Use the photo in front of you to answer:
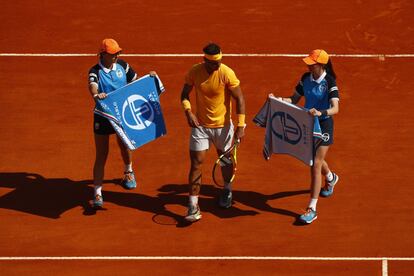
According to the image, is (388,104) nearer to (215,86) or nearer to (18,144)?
(215,86)

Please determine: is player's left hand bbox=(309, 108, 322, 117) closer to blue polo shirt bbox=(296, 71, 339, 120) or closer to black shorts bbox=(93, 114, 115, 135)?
blue polo shirt bbox=(296, 71, 339, 120)

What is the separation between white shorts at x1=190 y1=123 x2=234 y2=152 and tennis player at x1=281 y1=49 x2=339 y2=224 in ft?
3.27

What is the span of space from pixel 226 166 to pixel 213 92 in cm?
119

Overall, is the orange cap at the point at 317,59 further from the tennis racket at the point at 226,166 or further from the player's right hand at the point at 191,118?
the player's right hand at the point at 191,118

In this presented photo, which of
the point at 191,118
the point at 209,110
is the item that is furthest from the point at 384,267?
the point at 191,118

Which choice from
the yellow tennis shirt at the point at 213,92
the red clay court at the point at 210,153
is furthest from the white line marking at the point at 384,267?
the yellow tennis shirt at the point at 213,92

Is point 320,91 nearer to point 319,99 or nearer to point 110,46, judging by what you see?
point 319,99

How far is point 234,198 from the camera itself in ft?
54.5

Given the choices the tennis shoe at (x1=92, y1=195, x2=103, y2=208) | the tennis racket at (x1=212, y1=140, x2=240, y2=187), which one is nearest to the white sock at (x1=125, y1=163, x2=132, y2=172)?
the tennis shoe at (x1=92, y1=195, x2=103, y2=208)

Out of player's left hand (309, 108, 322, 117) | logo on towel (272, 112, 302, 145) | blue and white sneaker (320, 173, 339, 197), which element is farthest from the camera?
blue and white sneaker (320, 173, 339, 197)

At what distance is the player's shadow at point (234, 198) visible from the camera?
16234 mm

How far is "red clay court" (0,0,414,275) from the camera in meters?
15.2

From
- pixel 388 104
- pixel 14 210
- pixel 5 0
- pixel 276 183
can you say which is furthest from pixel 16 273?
pixel 5 0

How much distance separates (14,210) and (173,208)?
2294 millimetres
